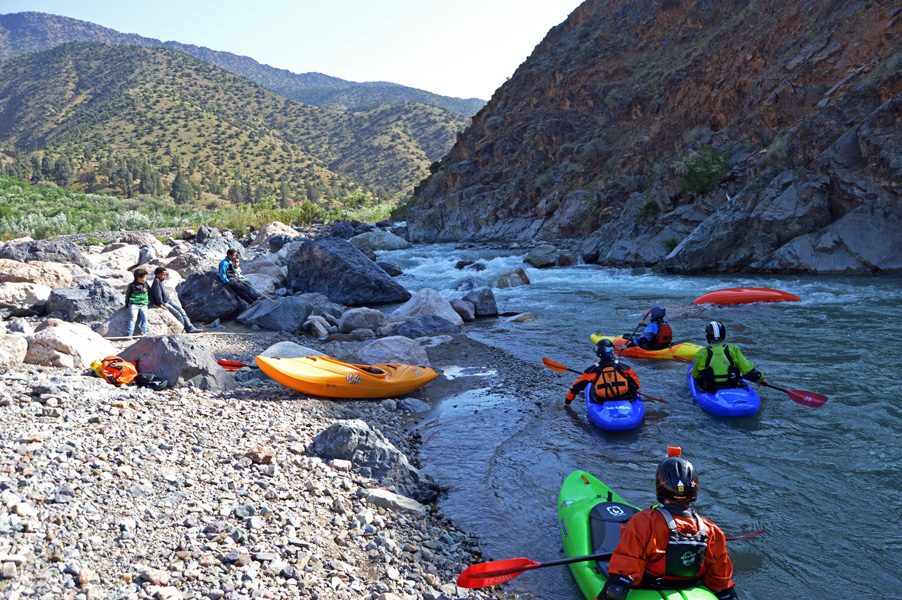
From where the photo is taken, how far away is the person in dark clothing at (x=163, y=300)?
991 centimetres

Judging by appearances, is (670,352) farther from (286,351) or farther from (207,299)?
(207,299)

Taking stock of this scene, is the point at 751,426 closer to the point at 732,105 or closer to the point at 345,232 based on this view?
the point at 732,105

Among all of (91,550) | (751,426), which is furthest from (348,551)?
(751,426)

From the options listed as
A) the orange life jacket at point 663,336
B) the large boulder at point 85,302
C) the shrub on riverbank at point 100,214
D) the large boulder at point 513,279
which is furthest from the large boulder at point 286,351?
the shrub on riverbank at point 100,214

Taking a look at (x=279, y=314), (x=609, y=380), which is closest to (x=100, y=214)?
(x=279, y=314)

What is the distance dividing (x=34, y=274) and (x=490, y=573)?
12975 mm

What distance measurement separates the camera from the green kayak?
315 cm

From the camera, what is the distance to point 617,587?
121 inches

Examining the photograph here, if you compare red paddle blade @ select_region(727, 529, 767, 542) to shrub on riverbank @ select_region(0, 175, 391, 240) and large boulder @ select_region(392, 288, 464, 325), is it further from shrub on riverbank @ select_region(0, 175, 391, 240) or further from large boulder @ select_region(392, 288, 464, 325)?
shrub on riverbank @ select_region(0, 175, 391, 240)

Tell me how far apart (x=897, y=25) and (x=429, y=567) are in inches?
960

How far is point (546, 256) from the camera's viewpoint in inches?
854

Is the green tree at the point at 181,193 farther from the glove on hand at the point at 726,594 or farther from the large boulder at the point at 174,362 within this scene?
the glove on hand at the point at 726,594

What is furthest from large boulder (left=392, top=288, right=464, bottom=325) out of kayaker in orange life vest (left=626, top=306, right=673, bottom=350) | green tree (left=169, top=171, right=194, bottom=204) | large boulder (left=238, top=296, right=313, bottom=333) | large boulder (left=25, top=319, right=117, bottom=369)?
green tree (left=169, top=171, right=194, bottom=204)

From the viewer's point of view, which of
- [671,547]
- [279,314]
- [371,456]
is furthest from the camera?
[279,314]
